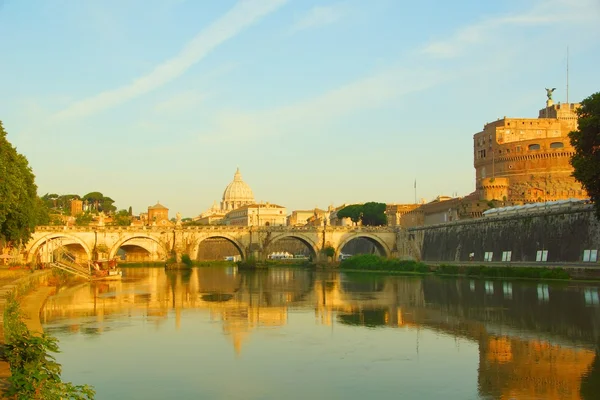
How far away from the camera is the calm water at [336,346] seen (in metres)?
14.8

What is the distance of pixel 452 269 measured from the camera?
54844 mm

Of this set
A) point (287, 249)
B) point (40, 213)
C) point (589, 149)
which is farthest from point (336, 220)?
point (589, 149)

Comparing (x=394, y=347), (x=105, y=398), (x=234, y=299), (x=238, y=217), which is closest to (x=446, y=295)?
(x=234, y=299)

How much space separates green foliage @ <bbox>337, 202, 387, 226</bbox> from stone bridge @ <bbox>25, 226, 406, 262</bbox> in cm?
3260

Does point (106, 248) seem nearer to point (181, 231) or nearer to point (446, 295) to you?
point (181, 231)

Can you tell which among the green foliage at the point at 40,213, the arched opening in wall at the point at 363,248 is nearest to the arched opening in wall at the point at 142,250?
the arched opening in wall at the point at 363,248

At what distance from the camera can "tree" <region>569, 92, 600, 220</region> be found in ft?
121

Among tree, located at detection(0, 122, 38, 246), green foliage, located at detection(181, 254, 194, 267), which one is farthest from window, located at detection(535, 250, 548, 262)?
green foliage, located at detection(181, 254, 194, 267)

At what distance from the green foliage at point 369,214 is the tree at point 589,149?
78.7m

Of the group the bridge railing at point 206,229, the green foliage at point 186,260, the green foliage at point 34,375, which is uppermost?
the bridge railing at point 206,229

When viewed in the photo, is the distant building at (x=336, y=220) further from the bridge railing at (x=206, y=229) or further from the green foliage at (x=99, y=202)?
the green foliage at (x=99, y=202)

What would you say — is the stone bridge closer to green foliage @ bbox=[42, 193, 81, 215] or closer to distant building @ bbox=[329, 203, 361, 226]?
distant building @ bbox=[329, 203, 361, 226]

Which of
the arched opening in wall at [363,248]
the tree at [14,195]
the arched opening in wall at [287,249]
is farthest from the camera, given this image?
the arched opening in wall at [287,249]

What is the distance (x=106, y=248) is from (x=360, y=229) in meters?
→ 26.2
